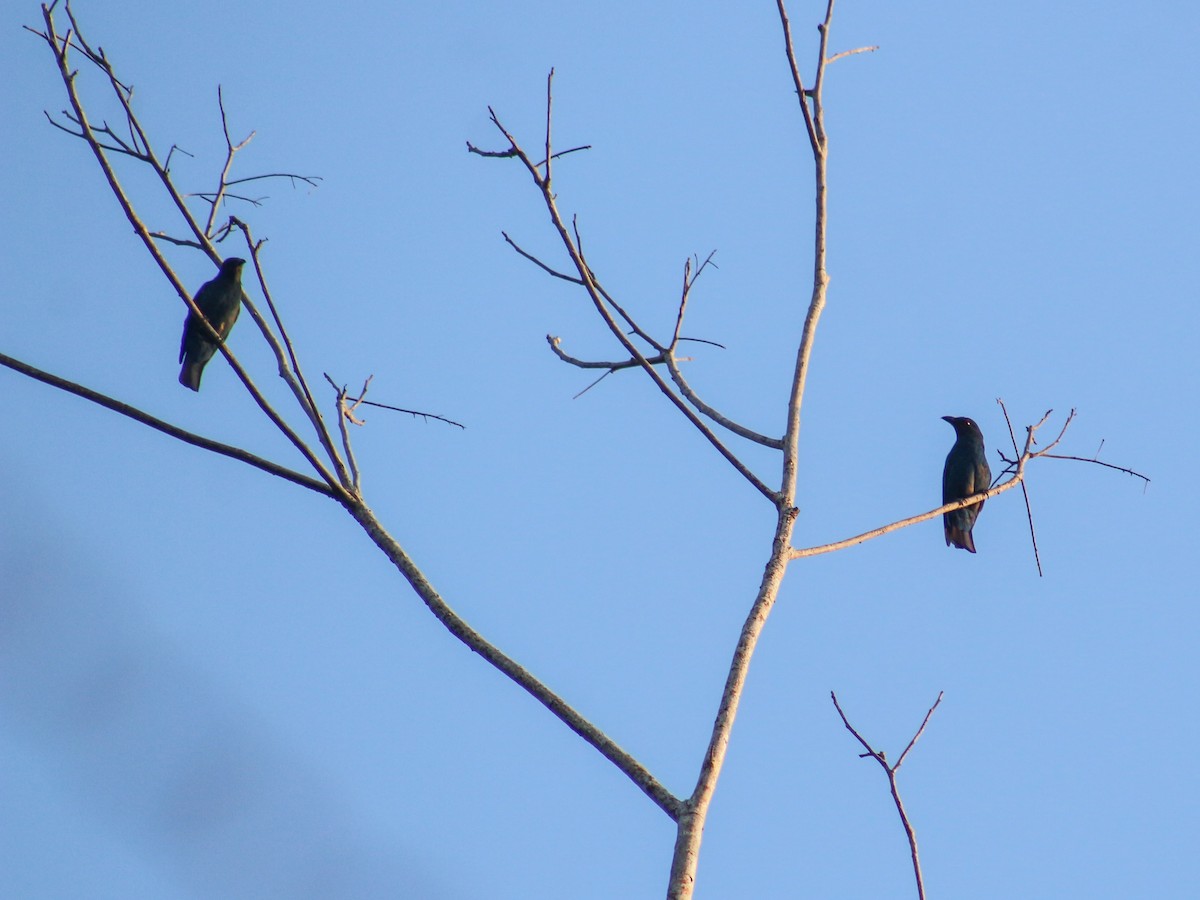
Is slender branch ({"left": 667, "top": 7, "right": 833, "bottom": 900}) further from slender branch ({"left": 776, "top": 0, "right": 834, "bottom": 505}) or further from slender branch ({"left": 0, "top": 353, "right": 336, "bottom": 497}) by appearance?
slender branch ({"left": 0, "top": 353, "right": 336, "bottom": 497})

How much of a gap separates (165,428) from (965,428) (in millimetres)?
7775

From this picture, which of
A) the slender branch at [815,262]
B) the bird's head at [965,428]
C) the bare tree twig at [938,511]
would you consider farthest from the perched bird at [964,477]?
the slender branch at [815,262]

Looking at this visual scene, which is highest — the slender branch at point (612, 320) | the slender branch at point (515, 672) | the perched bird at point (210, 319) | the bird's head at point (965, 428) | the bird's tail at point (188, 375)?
the bird's head at point (965, 428)

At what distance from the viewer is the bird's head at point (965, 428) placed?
9648mm

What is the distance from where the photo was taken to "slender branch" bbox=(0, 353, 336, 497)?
2752 mm

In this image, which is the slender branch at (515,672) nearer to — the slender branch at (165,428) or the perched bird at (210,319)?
the slender branch at (165,428)

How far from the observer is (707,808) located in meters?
2.47

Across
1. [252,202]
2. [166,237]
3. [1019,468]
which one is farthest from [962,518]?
[166,237]

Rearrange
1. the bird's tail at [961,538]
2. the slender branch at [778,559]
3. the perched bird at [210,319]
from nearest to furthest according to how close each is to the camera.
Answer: the slender branch at [778,559]
the perched bird at [210,319]
the bird's tail at [961,538]

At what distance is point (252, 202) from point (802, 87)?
1.99 m

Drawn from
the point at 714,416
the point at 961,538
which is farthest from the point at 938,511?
the point at 961,538

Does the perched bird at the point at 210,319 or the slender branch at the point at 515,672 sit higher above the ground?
the perched bird at the point at 210,319

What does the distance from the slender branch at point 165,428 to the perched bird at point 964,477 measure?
665cm

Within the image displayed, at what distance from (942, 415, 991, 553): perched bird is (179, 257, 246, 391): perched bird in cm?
504
